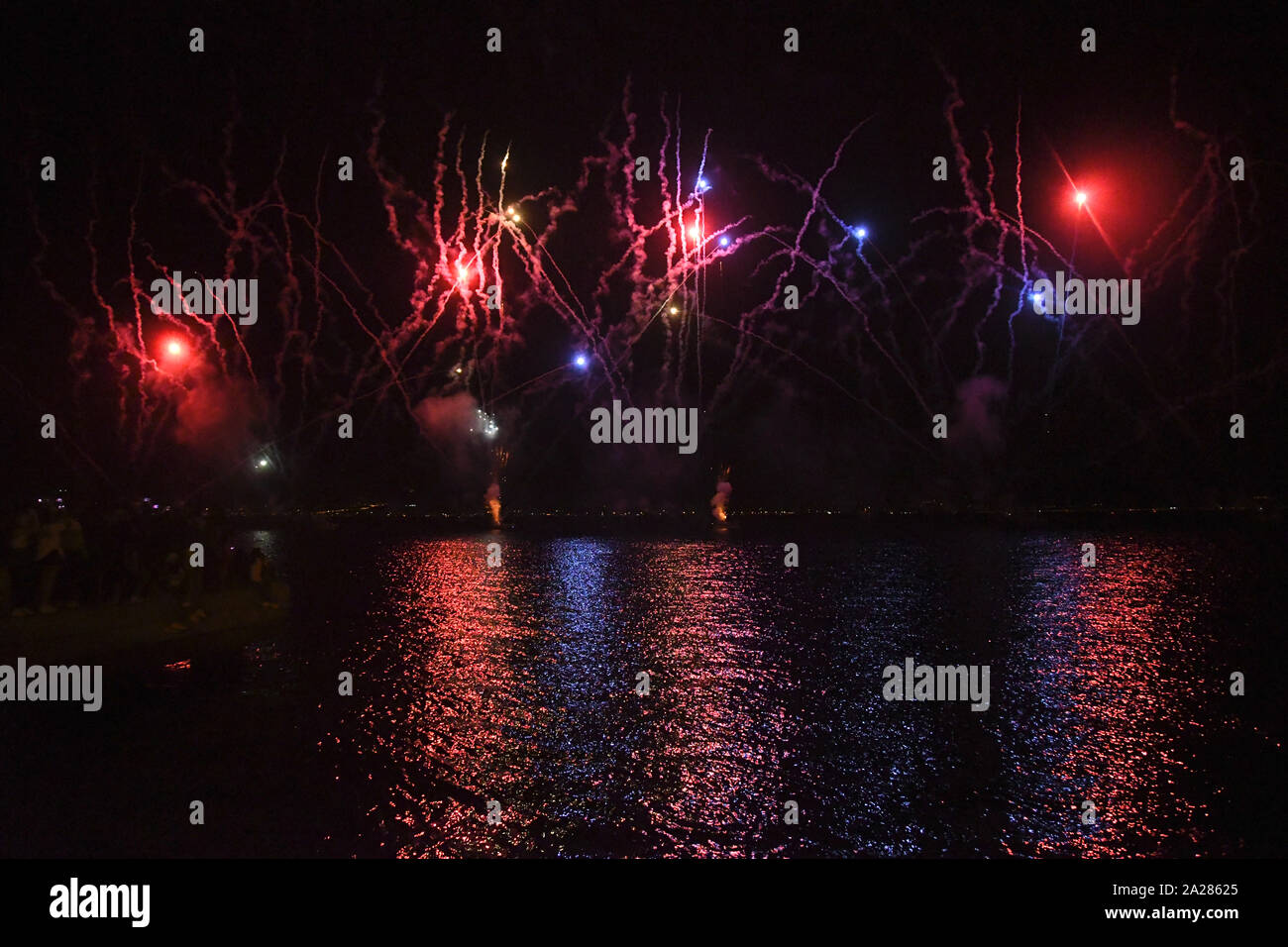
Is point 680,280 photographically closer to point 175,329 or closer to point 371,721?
point 175,329

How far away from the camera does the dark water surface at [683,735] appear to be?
4.66 metres

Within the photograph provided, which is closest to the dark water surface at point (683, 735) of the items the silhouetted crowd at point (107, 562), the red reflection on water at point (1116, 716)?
the red reflection on water at point (1116, 716)

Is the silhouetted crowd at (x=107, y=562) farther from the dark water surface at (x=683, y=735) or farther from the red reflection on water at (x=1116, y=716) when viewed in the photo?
the red reflection on water at (x=1116, y=716)

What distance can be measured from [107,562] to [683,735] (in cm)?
729

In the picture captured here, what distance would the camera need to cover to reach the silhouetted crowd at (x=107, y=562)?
28.3ft

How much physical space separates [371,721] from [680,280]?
829 inches

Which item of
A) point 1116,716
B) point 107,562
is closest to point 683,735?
point 1116,716

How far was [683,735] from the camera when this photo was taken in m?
6.22

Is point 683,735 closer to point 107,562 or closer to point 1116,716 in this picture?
point 1116,716

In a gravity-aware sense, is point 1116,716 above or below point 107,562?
below

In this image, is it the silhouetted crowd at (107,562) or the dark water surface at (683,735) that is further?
the silhouetted crowd at (107,562)

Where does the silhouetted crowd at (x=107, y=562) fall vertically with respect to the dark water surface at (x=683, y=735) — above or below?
above

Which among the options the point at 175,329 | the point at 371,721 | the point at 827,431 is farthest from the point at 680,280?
the point at 371,721

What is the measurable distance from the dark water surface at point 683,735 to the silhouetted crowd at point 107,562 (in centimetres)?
129
